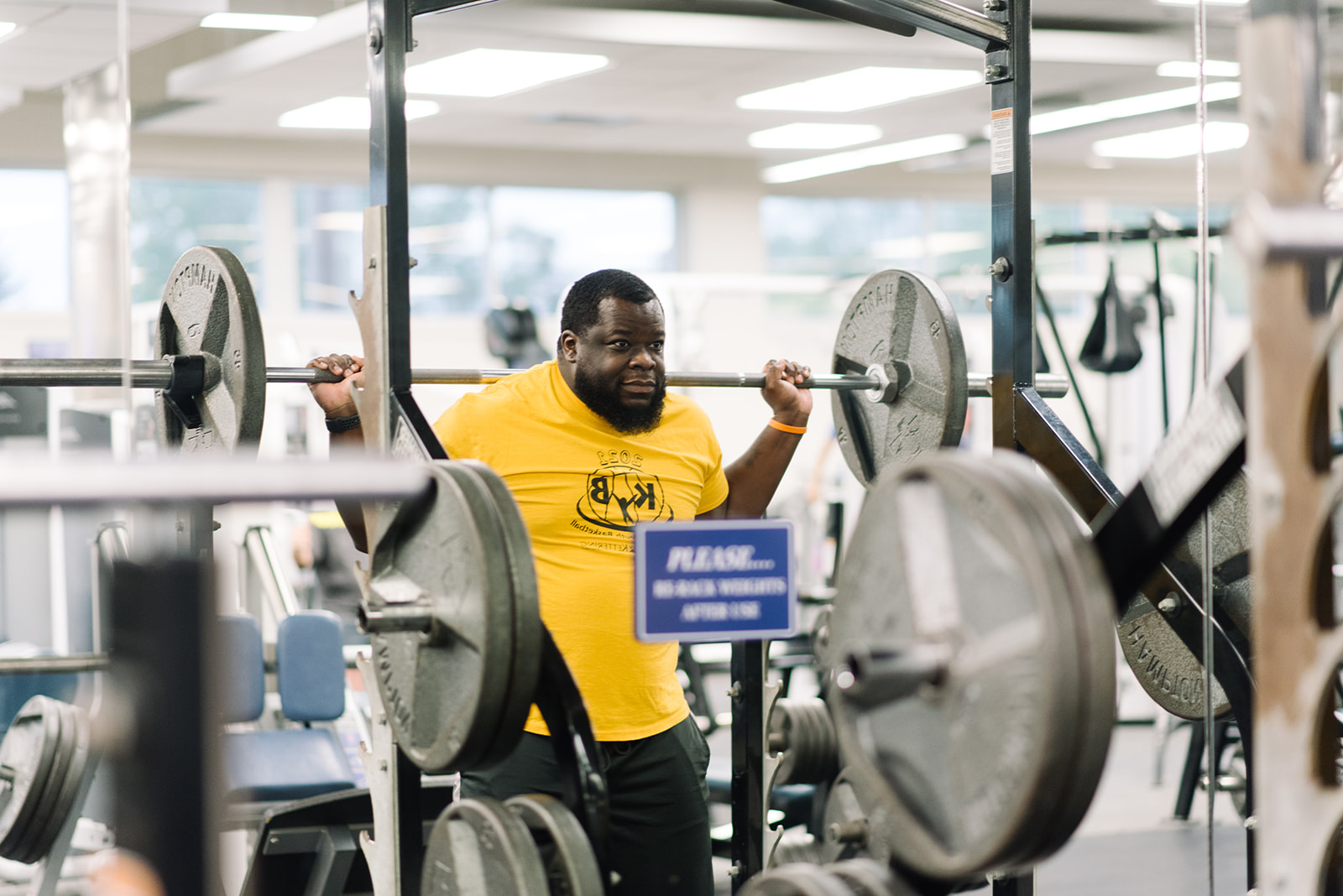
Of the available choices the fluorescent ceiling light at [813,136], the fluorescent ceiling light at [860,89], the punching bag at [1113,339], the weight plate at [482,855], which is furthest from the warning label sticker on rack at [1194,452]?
the fluorescent ceiling light at [813,136]

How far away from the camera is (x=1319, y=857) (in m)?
1.08

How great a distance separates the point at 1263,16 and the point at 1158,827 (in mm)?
4588

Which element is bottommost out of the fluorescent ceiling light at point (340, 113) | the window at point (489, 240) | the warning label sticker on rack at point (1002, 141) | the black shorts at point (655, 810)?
the black shorts at point (655, 810)

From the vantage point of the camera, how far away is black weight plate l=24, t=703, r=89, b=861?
1.85 metres

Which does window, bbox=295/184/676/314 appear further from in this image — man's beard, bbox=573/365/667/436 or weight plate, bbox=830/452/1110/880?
weight plate, bbox=830/452/1110/880

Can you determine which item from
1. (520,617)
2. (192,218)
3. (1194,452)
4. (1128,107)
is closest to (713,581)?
(520,617)

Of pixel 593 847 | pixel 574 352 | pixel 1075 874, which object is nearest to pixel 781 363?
pixel 574 352

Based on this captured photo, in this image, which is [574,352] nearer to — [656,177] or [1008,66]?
[1008,66]

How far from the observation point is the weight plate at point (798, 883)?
52.1 inches

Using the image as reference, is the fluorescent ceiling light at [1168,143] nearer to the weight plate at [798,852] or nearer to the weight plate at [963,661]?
the weight plate at [798,852]

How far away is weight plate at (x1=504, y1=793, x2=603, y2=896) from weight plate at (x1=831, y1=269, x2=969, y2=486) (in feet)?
3.94

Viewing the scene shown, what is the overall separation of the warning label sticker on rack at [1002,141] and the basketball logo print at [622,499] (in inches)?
30.8

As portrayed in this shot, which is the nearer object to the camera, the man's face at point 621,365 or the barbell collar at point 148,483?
the barbell collar at point 148,483

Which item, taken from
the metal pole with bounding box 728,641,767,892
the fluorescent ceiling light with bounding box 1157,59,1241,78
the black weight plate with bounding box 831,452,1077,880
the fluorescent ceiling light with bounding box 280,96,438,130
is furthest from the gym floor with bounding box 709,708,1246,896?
the fluorescent ceiling light with bounding box 280,96,438,130
